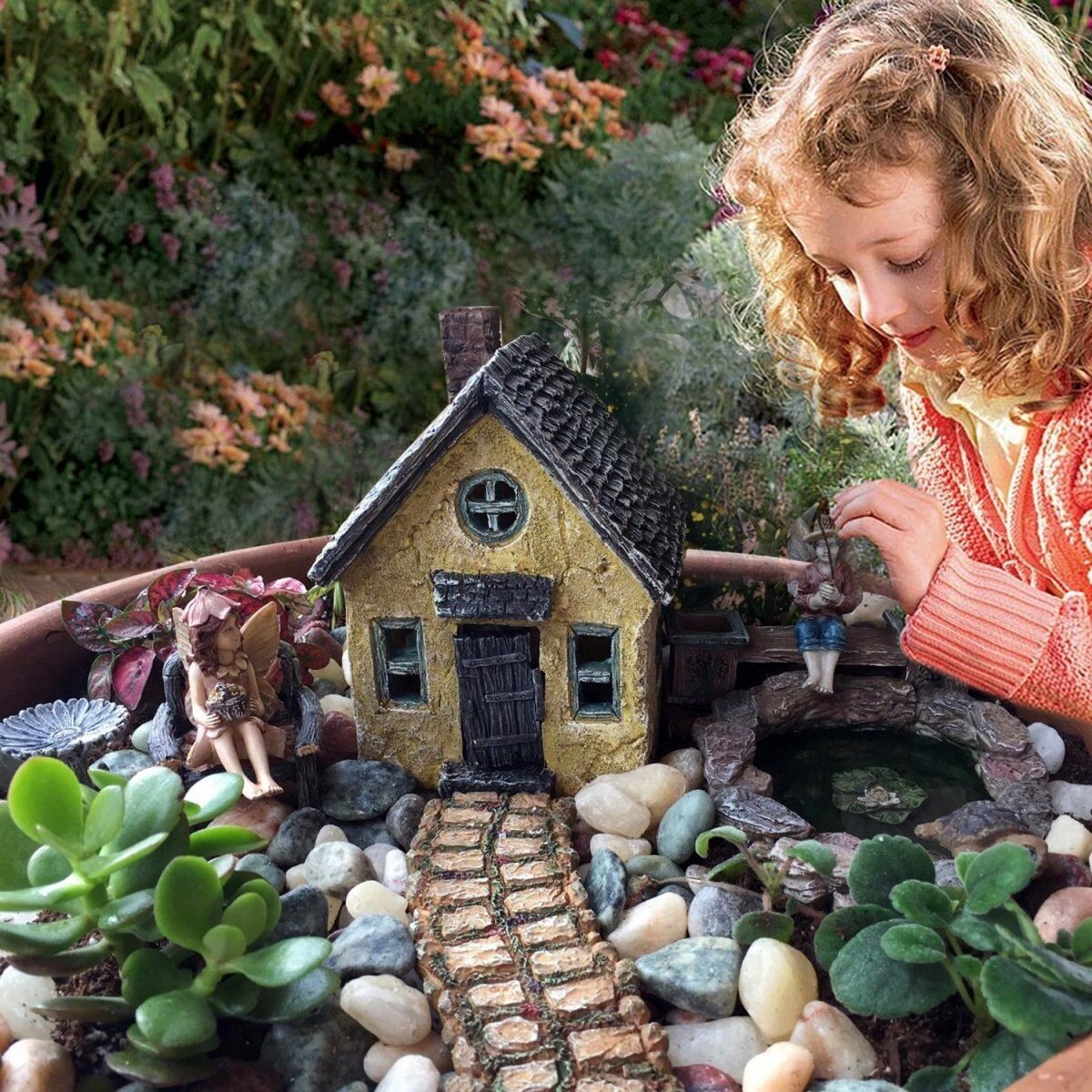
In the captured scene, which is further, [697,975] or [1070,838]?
[1070,838]

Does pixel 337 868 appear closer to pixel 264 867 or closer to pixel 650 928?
pixel 264 867

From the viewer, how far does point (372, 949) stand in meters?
1.36

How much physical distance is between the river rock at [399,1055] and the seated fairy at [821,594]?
773mm

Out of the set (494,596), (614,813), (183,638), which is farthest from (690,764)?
(183,638)

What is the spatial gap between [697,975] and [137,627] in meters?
A: 0.94

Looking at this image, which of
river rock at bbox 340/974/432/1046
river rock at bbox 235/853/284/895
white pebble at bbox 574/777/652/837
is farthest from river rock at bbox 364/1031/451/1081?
white pebble at bbox 574/777/652/837

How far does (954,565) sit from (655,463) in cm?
87

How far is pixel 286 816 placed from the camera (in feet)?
5.32

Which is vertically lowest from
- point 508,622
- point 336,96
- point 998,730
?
point 998,730

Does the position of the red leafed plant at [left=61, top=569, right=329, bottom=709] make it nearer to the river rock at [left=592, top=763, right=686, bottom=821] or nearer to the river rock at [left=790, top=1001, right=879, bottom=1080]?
the river rock at [left=592, top=763, right=686, bottom=821]

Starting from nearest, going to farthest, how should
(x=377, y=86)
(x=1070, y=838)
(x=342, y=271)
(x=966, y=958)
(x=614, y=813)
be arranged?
(x=966, y=958), (x=1070, y=838), (x=614, y=813), (x=377, y=86), (x=342, y=271)

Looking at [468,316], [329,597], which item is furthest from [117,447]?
[468,316]

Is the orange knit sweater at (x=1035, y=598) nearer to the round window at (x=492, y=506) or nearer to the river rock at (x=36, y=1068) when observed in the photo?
the round window at (x=492, y=506)

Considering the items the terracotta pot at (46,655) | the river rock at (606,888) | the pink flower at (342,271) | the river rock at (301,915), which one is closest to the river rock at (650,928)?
the river rock at (606,888)
